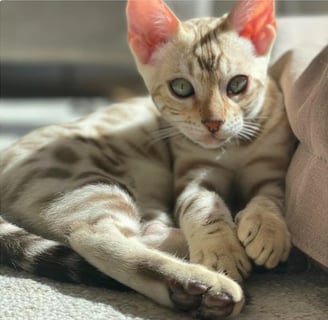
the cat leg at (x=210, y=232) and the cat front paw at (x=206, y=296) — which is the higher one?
the cat front paw at (x=206, y=296)

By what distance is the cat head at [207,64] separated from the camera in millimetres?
1312

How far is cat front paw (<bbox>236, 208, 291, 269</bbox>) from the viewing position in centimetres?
111

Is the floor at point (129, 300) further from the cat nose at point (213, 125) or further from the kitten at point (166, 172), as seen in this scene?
the cat nose at point (213, 125)

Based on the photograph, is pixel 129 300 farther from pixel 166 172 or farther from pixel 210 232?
pixel 166 172

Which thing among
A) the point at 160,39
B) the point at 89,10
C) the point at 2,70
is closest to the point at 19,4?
the point at 89,10

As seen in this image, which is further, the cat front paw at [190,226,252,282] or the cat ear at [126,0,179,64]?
the cat ear at [126,0,179,64]

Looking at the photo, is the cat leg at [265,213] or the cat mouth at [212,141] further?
the cat mouth at [212,141]

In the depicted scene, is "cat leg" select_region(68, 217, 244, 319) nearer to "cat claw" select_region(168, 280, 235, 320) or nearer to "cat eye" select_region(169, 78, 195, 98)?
"cat claw" select_region(168, 280, 235, 320)

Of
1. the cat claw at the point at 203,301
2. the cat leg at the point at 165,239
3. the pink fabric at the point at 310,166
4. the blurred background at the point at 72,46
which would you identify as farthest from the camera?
the blurred background at the point at 72,46

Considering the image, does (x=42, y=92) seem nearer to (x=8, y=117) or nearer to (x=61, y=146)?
(x=8, y=117)

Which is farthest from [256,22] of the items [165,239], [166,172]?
[165,239]

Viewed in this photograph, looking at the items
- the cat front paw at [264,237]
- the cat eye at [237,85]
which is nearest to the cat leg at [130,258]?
the cat front paw at [264,237]

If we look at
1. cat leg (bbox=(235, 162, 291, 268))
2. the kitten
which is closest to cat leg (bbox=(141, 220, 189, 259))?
the kitten

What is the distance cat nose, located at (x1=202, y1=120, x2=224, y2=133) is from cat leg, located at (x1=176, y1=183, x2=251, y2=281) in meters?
0.13
